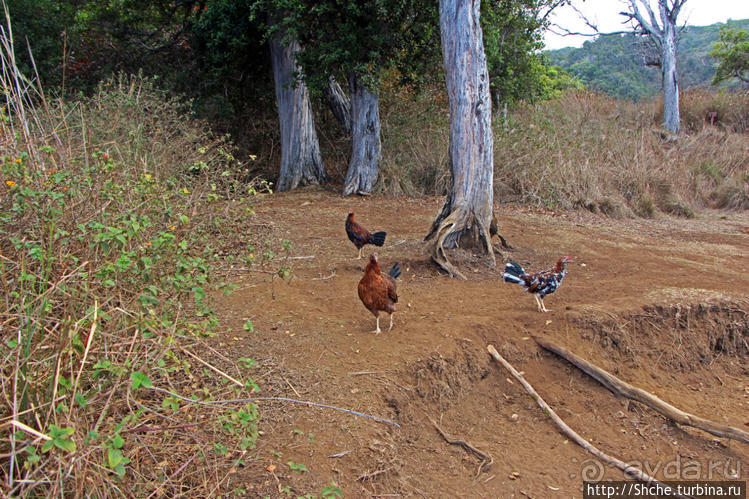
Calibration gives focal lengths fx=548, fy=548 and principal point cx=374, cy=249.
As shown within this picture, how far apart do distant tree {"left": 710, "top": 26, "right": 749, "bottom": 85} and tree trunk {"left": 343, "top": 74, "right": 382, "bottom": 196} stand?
53.5ft

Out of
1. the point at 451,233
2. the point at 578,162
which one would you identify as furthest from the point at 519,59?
the point at 451,233

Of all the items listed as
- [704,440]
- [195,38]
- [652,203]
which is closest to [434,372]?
[704,440]

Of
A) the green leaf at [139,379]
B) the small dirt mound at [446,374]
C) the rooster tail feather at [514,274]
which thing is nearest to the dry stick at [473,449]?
the small dirt mound at [446,374]

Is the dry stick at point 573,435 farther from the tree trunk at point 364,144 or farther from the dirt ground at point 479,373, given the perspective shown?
the tree trunk at point 364,144

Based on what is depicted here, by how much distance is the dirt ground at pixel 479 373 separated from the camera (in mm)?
3496

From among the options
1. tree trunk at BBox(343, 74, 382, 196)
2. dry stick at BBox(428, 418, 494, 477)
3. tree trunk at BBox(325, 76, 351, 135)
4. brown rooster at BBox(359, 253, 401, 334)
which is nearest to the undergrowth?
brown rooster at BBox(359, 253, 401, 334)

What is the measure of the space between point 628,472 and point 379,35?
8382 millimetres

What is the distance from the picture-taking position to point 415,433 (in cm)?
394

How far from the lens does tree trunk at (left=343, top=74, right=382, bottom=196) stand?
11078 millimetres

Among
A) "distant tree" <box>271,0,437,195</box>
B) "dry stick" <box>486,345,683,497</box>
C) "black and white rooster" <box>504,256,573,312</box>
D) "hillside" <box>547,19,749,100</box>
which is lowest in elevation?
"dry stick" <box>486,345,683,497</box>

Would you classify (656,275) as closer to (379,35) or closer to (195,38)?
(379,35)

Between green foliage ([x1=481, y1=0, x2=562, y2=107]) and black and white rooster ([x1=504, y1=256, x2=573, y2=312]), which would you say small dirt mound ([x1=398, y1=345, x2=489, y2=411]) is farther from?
green foliage ([x1=481, y1=0, x2=562, y2=107])

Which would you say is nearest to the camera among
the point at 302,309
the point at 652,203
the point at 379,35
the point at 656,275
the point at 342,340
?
the point at 342,340

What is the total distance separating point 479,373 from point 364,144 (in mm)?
7420
